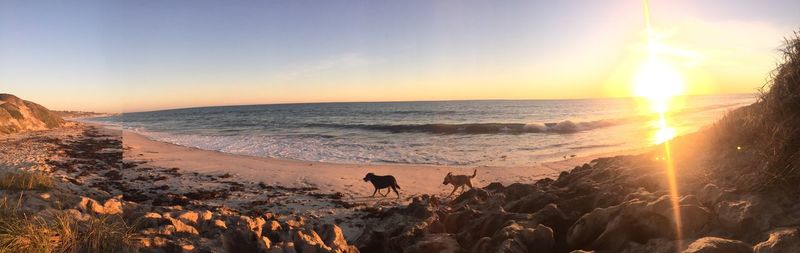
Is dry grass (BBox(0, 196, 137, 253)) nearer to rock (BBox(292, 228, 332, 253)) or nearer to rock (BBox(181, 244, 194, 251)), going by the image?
rock (BBox(181, 244, 194, 251))

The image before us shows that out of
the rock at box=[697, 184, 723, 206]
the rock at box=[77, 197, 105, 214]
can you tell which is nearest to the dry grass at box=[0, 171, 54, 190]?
the rock at box=[77, 197, 105, 214]

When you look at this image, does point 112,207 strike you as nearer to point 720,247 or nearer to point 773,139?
point 720,247

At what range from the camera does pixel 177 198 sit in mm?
10078

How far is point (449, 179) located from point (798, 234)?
27.0ft

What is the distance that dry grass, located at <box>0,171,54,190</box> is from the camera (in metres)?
6.30

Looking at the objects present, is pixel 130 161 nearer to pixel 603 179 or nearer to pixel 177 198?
pixel 177 198

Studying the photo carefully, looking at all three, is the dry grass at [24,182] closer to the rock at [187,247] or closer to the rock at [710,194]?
the rock at [187,247]

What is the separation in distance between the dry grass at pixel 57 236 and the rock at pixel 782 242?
A: 6.21 meters

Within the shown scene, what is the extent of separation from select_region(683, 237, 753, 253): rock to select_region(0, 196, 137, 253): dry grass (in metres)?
5.73

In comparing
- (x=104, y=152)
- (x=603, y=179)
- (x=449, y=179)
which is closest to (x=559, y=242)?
(x=603, y=179)

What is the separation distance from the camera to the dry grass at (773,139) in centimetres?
449

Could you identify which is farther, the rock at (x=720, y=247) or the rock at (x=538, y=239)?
the rock at (x=538, y=239)

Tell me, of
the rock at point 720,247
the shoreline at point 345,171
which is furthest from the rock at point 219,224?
the shoreline at point 345,171

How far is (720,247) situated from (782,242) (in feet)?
1.58
